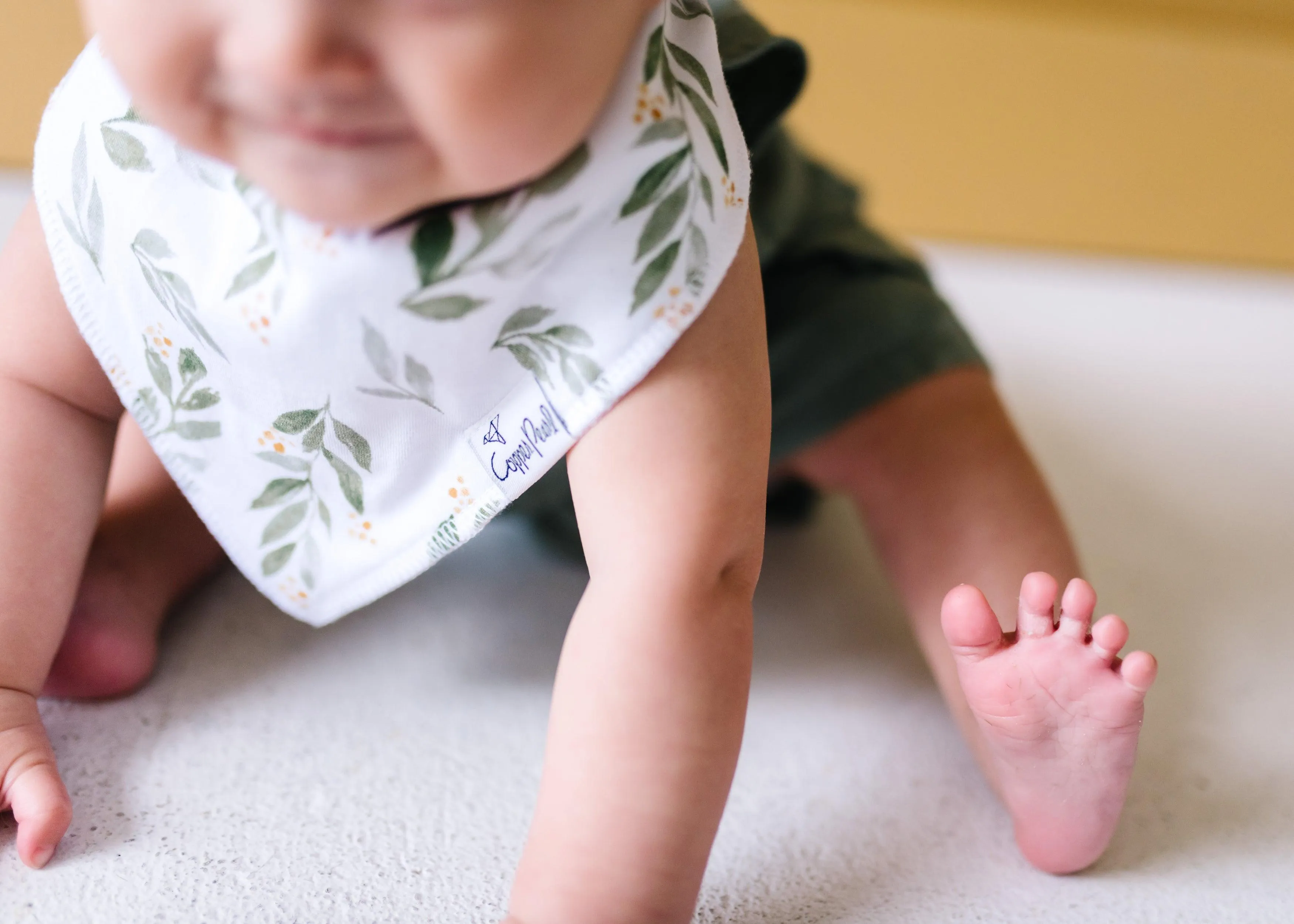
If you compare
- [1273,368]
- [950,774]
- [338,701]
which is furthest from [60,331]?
[1273,368]

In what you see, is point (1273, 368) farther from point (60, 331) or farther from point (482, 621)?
point (60, 331)

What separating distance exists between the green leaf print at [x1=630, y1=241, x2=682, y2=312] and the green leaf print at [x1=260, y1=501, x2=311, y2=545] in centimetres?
18

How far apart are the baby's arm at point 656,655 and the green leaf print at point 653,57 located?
3.1 inches

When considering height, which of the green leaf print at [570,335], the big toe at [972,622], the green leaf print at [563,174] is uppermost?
the green leaf print at [563,174]

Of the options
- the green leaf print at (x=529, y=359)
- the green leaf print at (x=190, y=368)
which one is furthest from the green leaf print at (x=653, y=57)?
the green leaf print at (x=190, y=368)

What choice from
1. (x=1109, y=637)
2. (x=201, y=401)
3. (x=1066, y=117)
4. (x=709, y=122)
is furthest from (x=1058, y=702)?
(x=1066, y=117)

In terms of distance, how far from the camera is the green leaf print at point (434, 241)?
0.42m

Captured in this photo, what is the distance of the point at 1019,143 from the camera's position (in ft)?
3.72

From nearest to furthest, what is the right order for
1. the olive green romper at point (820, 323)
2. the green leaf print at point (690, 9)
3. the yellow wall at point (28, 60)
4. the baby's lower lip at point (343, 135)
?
1. the baby's lower lip at point (343, 135)
2. the green leaf print at point (690, 9)
3. the olive green romper at point (820, 323)
4. the yellow wall at point (28, 60)

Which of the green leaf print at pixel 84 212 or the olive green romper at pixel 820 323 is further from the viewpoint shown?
the olive green romper at pixel 820 323

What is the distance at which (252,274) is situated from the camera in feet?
1.49

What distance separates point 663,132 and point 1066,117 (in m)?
0.81

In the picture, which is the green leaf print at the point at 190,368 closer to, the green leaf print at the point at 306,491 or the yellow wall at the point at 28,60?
the green leaf print at the point at 306,491

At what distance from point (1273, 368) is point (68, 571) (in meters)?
0.86
